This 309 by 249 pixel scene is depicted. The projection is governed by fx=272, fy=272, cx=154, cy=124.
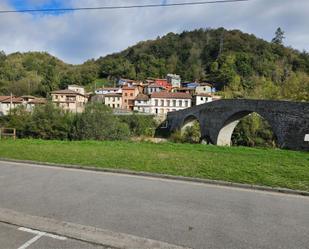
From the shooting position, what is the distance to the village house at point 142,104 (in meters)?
71.4

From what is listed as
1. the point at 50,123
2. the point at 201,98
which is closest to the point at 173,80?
the point at 201,98

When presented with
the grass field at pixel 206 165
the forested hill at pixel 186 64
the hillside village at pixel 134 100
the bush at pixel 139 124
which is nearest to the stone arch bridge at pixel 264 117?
the grass field at pixel 206 165

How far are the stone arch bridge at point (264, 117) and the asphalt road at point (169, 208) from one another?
47.7 feet

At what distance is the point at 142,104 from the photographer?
7212 centimetres

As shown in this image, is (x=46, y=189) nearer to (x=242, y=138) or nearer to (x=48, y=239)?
(x=48, y=239)

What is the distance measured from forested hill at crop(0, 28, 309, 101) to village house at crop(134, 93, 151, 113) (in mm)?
19807

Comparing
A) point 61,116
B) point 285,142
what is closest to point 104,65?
point 61,116

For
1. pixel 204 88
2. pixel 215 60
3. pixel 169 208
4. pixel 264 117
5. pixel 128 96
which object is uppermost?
pixel 215 60

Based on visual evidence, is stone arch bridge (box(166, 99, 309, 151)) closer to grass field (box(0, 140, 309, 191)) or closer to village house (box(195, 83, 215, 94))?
grass field (box(0, 140, 309, 191))

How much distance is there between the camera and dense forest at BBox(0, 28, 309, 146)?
87188mm

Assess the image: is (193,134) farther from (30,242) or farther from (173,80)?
(173,80)

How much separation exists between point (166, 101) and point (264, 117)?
4953 centimetres

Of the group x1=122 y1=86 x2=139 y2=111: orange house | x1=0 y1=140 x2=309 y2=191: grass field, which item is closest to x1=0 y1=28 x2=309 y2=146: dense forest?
x1=122 y1=86 x2=139 y2=111: orange house

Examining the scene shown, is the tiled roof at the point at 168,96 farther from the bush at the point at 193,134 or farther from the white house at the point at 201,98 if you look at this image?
the bush at the point at 193,134
